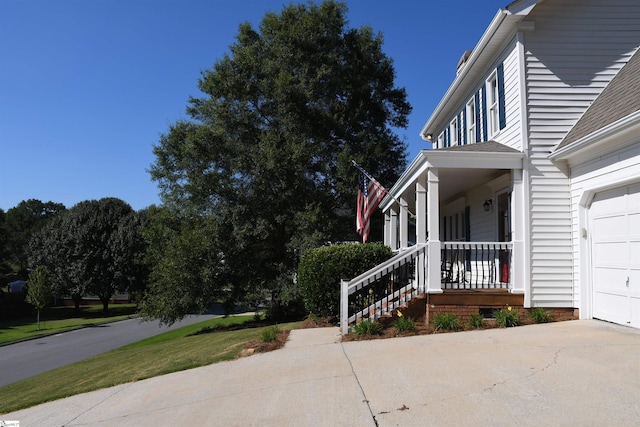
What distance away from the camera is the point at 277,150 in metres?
22.3

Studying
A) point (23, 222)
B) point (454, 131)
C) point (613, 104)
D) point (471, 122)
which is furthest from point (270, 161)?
point (23, 222)

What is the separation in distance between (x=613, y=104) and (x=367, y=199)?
6534 millimetres

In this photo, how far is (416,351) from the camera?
798cm

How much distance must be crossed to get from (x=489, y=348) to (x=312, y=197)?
15976mm

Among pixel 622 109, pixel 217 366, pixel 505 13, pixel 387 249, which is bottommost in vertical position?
pixel 217 366

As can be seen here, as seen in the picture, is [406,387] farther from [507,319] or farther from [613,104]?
[613,104]

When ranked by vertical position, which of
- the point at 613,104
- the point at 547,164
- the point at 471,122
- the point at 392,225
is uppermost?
the point at 471,122

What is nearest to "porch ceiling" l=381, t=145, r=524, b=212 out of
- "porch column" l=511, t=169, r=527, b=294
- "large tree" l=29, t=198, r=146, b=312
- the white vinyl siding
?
"porch column" l=511, t=169, r=527, b=294

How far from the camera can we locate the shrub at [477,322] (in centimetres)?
987

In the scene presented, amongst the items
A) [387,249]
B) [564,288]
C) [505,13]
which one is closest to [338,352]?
[387,249]

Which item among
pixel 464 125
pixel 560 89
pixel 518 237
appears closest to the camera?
pixel 518 237

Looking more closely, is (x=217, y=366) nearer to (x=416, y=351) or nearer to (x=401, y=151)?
(x=416, y=351)

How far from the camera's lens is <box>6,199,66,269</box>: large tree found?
77.7m

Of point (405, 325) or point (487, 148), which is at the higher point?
point (487, 148)
